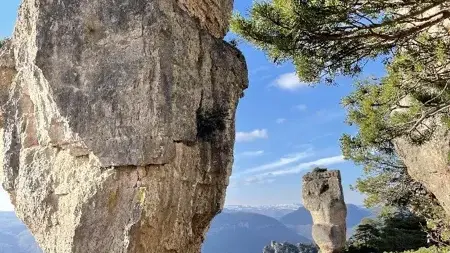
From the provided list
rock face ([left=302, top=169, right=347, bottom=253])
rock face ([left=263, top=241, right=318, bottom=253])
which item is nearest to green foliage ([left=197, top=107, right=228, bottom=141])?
rock face ([left=302, top=169, right=347, bottom=253])

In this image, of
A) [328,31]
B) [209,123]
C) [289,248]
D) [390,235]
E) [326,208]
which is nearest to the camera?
[328,31]

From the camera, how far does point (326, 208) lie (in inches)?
730

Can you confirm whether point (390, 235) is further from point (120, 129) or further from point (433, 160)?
point (120, 129)

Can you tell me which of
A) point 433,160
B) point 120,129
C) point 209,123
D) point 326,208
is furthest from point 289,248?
point 120,129

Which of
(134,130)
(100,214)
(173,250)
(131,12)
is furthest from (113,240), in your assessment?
(131,12)

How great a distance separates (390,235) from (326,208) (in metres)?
7.23

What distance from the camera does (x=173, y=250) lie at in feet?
26.1

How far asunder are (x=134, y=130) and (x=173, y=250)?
2.24 meters

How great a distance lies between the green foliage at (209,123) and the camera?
8.38 metres

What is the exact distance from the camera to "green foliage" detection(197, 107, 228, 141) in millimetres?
8375

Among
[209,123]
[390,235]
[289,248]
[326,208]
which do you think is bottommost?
[289,248]

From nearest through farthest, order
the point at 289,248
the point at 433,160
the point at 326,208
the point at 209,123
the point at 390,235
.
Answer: the point at 209,123 → the point at 433,160 → the point at 326,208 → the point at 390,235 → the point at 289,248

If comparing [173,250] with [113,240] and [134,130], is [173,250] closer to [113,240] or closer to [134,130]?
[113,240]

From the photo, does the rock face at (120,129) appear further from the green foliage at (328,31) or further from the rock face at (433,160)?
the rock face at (433,160)
